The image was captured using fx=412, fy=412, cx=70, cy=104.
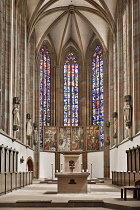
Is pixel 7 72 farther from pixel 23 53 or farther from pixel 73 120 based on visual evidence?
pixel 73 120

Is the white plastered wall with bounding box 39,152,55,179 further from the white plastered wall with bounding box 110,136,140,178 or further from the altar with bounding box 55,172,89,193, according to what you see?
the altar with bounding box 55,172,89,193

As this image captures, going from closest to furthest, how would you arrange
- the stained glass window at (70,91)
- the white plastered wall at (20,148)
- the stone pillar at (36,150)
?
1. the white plastered wall at (20,148)
2. the stone pillar at (36,150)
3. the stained glass window at (70,91)

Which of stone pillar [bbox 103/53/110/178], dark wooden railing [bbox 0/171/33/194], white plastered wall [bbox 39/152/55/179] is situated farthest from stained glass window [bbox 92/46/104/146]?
dark wooden railing [bbox 0/171/33/194]

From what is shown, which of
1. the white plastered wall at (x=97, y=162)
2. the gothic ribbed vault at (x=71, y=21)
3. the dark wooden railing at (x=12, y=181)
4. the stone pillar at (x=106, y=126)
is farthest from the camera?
the white plastered wall at (x=97, y=162)

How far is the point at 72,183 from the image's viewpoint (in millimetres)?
19656

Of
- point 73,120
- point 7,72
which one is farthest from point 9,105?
point 73,120

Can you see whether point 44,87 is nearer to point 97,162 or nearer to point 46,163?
point 46,163

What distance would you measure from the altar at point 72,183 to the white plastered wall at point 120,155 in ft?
18.6

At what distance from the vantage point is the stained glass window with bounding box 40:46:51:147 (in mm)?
43906

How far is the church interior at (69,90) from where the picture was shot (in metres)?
26.1

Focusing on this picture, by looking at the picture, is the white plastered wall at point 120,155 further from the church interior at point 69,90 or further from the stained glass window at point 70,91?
the stained glass window at point 70,91

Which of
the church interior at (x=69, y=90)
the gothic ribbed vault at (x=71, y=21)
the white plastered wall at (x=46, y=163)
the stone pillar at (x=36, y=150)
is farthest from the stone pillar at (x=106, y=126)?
the stone pillar at (x=36, y=150)

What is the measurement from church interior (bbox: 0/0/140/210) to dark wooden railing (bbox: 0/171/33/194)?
0.21ft

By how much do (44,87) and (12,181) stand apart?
23.7m
